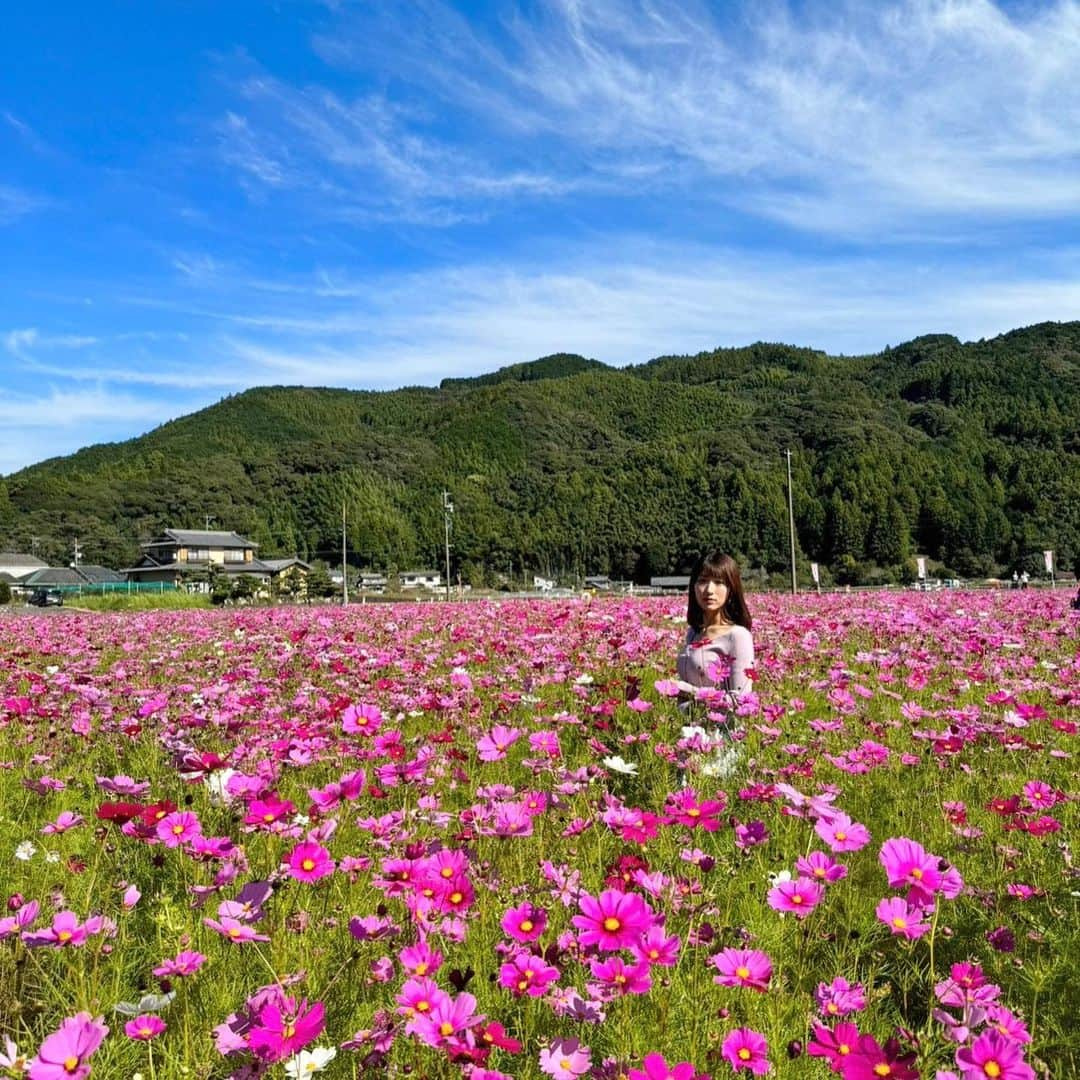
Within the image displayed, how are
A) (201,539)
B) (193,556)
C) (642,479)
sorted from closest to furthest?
(193,556)
(201,539)
(642,479)

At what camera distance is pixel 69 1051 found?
111cm

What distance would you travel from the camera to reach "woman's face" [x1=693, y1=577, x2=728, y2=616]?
174 inches

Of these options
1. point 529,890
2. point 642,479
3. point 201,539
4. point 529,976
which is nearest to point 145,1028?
point 529,976

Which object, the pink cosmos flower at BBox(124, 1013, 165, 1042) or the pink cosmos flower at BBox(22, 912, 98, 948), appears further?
the pink cosmos flower at BBox(22, 912, 98, 948)

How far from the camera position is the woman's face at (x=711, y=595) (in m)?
4.42

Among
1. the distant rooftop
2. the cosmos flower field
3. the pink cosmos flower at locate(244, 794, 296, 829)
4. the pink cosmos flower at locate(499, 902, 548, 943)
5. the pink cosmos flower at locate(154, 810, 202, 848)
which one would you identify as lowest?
the cosmos flower field

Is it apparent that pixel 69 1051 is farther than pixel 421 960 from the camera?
No

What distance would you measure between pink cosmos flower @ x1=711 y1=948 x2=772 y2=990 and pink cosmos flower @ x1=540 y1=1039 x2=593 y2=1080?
0.31 m

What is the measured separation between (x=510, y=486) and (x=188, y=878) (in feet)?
394

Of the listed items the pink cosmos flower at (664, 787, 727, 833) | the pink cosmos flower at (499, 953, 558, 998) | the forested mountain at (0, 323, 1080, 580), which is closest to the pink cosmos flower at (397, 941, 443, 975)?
the pink cosmos flower at (499, 953, 558, 998)

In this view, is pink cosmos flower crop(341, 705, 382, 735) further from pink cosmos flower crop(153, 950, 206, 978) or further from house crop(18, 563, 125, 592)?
house crop(18, 563, 125, 592)

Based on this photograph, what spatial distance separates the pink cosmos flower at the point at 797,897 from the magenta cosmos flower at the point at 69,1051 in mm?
1142

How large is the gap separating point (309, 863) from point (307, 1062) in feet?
1.27

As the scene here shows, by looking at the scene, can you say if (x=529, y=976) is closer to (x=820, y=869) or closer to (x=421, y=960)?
(x=421, y=960)
